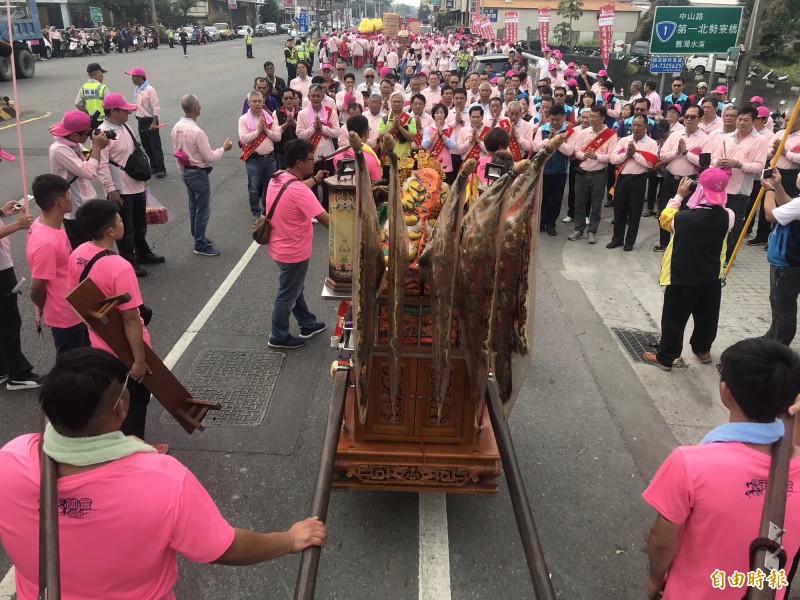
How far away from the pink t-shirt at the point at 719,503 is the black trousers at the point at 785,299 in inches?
156

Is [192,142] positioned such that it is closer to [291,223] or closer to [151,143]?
[291,223]

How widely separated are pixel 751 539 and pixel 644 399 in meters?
3.30

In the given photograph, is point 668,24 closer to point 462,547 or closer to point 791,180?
point 791,180

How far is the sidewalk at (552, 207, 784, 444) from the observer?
516 cm

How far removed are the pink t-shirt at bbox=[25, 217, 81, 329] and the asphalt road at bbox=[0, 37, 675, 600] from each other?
91cm

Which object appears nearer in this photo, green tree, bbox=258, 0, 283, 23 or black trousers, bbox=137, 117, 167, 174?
black trousers, bbox=137, 117, 167, 174

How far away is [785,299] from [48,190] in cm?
634

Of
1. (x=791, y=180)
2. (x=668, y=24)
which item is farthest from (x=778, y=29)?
(x=791, y=180)

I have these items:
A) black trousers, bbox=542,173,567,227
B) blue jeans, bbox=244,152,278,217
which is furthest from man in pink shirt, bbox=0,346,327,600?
black trousers, bbox=542,173,567,227

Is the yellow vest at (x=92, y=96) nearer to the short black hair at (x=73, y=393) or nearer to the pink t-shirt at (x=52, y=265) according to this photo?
the pink t-shirt at (x=52, y=265)

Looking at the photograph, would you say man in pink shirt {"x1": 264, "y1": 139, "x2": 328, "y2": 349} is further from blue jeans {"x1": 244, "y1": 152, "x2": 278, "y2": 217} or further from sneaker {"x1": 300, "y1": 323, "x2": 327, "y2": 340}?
blue jeans {"x1": 244, "y1": 152, "x2": 278, "y2": 217}

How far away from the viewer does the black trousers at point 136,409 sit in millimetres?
4008

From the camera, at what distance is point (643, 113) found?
28.9ft

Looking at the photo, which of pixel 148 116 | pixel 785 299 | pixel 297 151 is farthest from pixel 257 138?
pixel 785 299
